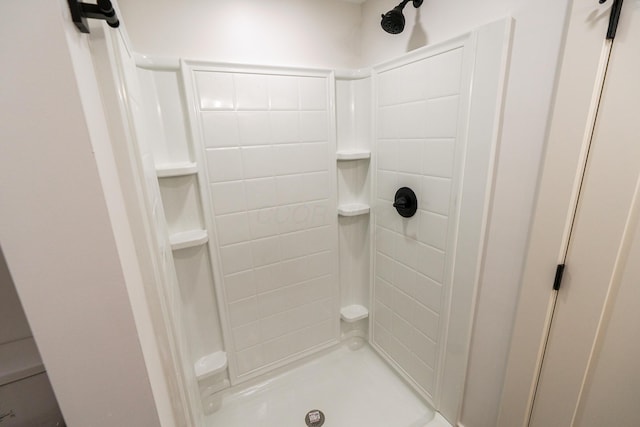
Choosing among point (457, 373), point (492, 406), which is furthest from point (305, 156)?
point (492, 406)

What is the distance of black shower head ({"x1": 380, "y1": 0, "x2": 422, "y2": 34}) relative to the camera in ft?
3.63

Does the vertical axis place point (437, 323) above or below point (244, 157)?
below

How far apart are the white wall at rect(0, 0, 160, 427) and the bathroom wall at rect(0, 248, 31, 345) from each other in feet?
1.22

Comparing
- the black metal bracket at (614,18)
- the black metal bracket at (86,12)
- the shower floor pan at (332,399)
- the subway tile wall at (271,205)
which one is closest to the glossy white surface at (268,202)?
the subway tile wall at (271,205)

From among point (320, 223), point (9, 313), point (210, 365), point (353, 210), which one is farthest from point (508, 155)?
point (210, 365)

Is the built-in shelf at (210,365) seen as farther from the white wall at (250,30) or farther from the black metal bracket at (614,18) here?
the black metal bracket at (614,18)

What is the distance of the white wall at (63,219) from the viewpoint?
350mm

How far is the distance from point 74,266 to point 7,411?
0.64 metres

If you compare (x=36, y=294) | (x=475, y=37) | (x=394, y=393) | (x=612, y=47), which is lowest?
(x=394, y=393)

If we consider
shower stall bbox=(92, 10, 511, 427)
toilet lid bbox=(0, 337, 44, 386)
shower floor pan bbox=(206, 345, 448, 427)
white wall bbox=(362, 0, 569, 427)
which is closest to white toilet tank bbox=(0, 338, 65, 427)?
toilet lid bbox=(0, 337, 44, 386)

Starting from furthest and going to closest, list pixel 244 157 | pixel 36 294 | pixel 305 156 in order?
pixel 305 156 → pixel 244 157 → pixel 36 294

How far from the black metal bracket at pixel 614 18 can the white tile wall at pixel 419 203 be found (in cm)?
41

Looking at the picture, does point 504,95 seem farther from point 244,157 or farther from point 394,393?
point 394,393

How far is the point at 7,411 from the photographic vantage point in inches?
26.3
